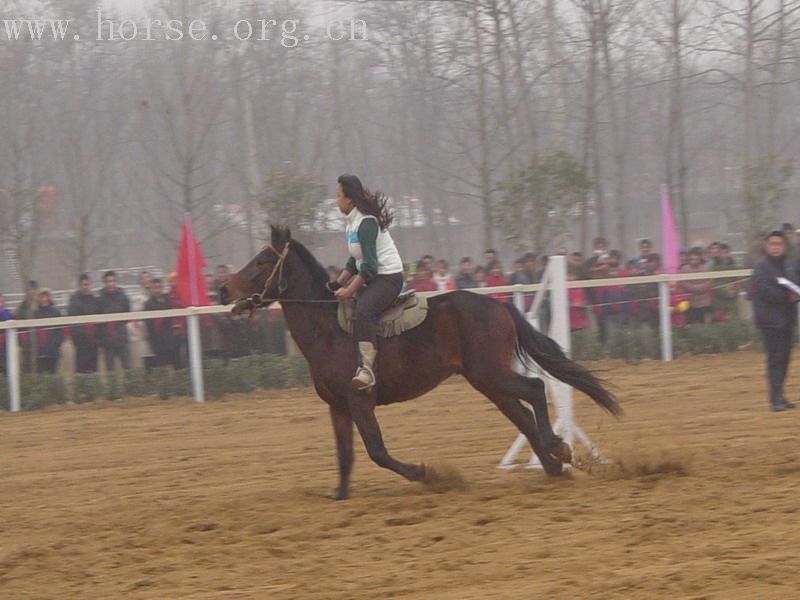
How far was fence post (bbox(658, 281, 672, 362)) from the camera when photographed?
639 inches

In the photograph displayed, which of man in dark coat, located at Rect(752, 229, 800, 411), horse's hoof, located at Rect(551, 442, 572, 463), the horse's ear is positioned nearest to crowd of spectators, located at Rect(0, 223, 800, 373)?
man in dark coat, located at Rect(752, 229, 800, 411)

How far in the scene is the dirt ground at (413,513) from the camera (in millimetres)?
5645

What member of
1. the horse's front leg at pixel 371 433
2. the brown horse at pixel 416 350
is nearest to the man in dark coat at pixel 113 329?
the brown horse at pixel 416 350

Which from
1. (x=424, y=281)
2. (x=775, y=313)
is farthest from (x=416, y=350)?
(x=424, y=281)

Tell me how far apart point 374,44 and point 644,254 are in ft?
25.4

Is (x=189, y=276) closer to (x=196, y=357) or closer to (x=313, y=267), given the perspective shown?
(x=196, y=357)

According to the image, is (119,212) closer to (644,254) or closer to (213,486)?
(644,254)

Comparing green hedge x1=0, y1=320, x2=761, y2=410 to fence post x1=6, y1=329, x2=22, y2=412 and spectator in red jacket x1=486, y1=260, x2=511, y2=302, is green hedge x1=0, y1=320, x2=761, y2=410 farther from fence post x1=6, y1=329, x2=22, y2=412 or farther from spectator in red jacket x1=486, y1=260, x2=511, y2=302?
spectator in red jacket x1=486, y1=260, x2=511, y2=302

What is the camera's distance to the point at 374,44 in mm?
A: 22547

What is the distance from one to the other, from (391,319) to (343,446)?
97cm

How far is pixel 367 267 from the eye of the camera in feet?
26.4

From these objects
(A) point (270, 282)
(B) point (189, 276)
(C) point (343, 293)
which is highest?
(B) point (189, 276)

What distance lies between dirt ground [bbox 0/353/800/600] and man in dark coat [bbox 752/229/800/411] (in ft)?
1.24

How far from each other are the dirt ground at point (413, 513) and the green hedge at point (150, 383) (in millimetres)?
2174
